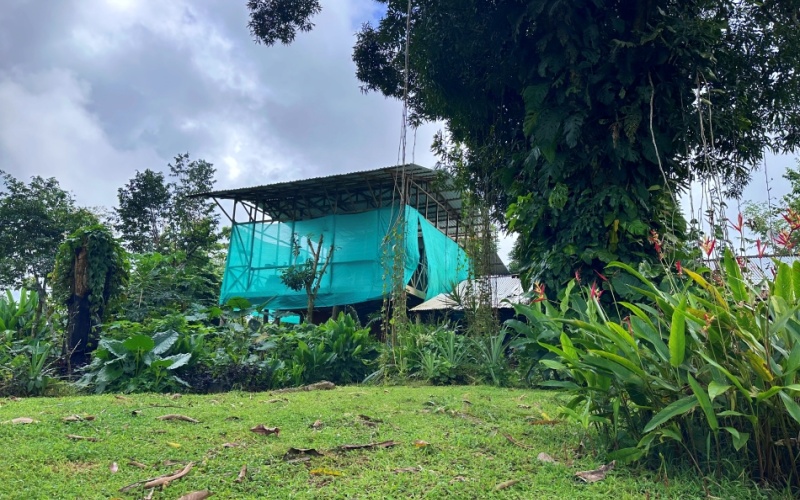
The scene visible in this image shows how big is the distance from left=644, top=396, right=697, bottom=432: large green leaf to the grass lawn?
238mm

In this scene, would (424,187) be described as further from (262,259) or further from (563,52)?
(563,52)

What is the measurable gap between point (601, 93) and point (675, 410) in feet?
11.8

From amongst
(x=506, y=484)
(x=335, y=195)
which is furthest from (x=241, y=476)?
(x=335, y=195)

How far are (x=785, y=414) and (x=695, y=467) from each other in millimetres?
352

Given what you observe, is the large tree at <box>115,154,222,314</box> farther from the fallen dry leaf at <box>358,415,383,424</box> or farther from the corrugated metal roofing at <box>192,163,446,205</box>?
the fallen dry leaf at <box>358,415,383,424</box>

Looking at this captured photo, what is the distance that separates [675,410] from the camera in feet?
5.74

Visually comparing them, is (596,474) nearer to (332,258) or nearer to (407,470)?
(407,470)

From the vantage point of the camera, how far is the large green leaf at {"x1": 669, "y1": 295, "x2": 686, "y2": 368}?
5.77ft

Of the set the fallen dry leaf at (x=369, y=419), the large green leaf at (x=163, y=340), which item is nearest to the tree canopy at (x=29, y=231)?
the large green leaf at (x=163, y=340)

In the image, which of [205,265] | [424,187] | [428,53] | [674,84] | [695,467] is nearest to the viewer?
[695,467]

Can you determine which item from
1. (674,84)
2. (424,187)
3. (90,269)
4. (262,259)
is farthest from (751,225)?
(262,259)

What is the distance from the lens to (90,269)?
19.8ft

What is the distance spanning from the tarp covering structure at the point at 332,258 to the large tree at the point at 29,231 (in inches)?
269

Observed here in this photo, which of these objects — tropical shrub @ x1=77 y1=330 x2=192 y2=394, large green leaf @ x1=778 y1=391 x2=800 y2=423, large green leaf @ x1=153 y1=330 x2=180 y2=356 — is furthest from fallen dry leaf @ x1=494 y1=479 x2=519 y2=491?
large green leaf @ x1=153 y1=330 x2=180 y2=356
